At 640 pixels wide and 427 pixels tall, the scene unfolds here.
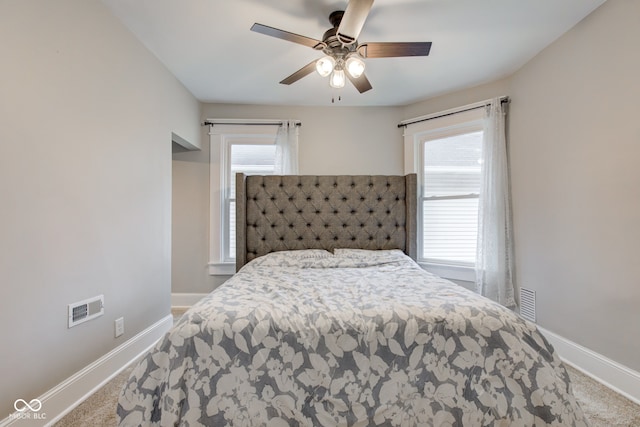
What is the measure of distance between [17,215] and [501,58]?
3475 millimetres

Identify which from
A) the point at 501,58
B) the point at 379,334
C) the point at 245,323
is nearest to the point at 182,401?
the point at 245,323

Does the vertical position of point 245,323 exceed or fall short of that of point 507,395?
it exceeds it

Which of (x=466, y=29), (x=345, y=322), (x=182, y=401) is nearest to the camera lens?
(x=182, y=401)

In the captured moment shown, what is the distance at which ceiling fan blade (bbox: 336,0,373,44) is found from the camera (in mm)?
1438

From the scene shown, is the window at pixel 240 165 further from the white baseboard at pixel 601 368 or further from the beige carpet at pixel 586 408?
the white baseboard at pixel 601 368

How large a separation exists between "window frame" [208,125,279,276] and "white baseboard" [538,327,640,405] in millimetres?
3131

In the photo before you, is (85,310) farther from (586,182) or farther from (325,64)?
(586,182)

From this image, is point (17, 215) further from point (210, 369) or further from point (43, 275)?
point (210, 369)

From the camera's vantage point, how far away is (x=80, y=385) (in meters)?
1.69

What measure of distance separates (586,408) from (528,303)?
1075mm

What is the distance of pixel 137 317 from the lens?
89.4 inches

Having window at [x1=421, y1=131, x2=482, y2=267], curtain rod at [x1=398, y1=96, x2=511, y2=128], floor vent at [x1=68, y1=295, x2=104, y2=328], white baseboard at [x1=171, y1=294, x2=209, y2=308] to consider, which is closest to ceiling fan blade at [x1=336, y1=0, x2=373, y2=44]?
curtain rod at [x1=398, y1=96, x2=511, y2=128]

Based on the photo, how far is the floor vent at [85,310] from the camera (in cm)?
167

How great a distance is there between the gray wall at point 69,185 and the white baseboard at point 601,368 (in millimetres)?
3235
